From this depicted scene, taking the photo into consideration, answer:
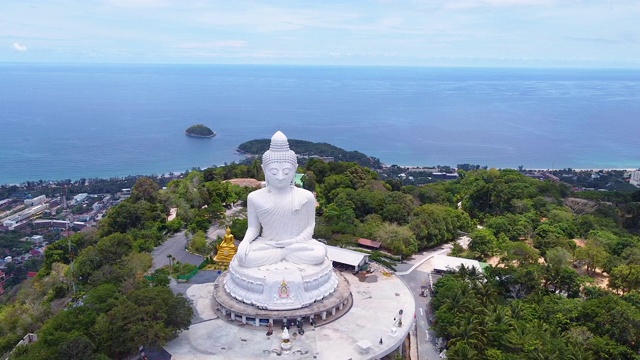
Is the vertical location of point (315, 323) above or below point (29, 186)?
above

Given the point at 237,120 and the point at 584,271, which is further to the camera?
the point at 237,120

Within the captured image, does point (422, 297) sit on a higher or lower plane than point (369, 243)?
lower

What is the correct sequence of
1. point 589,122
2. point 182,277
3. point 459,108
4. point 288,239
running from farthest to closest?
point 459,108 < point 589,122 < point 182,277 < point 288,239

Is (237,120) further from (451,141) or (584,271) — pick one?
(584,271)

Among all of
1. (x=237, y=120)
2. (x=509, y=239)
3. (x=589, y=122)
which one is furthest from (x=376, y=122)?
(x=509, y=239)

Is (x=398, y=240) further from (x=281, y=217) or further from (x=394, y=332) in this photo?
(x=394, y=332)

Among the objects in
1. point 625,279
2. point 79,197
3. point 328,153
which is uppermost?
point 625,279

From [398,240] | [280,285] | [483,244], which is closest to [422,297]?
[398,240]

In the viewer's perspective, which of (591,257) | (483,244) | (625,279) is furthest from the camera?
(483,244)
